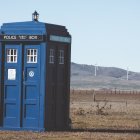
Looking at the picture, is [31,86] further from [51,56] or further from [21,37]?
[21,37]

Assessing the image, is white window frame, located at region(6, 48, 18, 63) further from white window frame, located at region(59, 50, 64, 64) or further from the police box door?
white window frame, located at region(59, 50, 64, 64)

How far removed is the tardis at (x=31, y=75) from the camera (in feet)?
69.6

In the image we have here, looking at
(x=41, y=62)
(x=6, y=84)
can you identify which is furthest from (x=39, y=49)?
(x=6, y=84)

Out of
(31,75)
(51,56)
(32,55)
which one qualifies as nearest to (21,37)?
(32,55)

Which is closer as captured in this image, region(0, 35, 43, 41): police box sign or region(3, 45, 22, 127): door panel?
region(0, 35, 43, 41): police box sign

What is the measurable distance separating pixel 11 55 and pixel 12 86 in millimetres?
1091

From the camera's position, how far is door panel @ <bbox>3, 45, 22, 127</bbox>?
2162 centimetres

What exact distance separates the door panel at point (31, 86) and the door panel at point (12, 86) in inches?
9.0

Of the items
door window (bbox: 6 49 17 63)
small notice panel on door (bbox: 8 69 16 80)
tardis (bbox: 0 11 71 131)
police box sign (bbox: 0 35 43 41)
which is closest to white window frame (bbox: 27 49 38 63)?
tardis (bbox: 0 11 71 131)

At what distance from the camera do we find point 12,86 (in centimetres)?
2181

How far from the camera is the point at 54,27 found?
21891 mm

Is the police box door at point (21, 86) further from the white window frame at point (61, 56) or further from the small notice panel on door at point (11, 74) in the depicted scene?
the white window frame at point (61, 56)

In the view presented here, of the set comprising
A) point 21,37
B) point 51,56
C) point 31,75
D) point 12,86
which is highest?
point 21,37

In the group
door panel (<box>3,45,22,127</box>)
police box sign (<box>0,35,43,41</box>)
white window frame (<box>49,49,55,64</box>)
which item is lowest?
door panel (<box>3,45,22,127</box>)
